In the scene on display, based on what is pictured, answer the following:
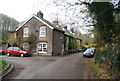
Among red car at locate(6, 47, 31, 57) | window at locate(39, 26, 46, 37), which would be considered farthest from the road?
window at locate(39, 26, 46, 37)

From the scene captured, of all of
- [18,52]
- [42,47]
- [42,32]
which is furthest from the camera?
[42,32]

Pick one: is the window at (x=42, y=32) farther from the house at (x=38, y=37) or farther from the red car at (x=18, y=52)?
the red car at (x=18, y=52)

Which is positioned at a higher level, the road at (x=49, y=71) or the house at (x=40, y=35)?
the house at (x=40, y=35)

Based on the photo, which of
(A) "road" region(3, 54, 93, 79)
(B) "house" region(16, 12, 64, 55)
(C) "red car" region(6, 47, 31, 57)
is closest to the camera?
(A) "road" region(3, 54, 93, 79)

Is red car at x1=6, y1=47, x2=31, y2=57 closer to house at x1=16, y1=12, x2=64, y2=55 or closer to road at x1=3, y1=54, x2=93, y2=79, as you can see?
house at x1=16, y1=12, x2=64, y2=55

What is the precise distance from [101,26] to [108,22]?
2.95 feet

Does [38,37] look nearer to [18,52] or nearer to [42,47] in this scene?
[42,47]

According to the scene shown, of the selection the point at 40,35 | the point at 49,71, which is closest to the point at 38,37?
the point at 40,35

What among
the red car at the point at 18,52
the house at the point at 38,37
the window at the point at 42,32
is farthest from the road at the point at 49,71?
the window at the point at 42,32

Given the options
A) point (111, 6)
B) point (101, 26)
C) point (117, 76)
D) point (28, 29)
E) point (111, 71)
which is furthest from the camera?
point (28, 29)

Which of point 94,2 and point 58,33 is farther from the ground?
point 94,2

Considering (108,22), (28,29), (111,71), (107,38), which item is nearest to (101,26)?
(108,22)

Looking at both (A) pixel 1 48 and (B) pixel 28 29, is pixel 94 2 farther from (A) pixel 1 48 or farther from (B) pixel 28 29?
(A) pixel 1 48

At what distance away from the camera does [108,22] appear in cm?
1053
